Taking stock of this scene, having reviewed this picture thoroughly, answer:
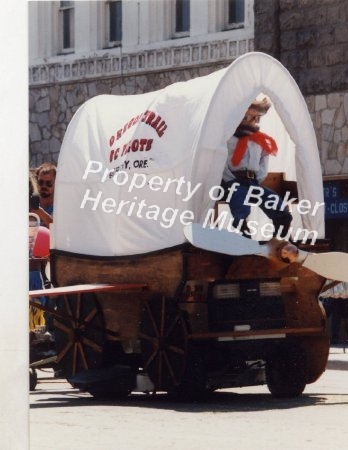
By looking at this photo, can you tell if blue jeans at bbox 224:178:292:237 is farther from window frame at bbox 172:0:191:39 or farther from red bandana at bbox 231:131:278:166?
window frame at bbox 172:0:191:39

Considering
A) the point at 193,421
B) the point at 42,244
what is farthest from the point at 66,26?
the point at 193,421

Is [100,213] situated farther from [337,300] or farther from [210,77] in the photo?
[337,300]

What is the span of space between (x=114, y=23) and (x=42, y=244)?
12728 millimetres

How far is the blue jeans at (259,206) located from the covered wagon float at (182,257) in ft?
0.55

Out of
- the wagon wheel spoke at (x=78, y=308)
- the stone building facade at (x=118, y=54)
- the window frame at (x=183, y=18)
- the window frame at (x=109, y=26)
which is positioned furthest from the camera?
the window frame at (x=109, y=26)

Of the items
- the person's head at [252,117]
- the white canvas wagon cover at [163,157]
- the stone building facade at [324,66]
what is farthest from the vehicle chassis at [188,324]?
the stone building facade at [324,66]

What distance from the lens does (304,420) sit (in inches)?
502

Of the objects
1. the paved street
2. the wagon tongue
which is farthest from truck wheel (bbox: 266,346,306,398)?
the wagon tongue

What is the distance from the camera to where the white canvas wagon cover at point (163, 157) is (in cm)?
1437

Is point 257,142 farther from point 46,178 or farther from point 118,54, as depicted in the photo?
point 118,54

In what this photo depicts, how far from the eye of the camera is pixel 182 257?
46.5 ft

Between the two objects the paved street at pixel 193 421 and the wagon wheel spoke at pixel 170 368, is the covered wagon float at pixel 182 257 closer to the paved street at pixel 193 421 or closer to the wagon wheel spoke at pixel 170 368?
the wagon wheel spoke at pixel 170 368

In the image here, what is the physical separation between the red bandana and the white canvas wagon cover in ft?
1.02

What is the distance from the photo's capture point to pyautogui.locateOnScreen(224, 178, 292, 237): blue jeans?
14.6 metres
